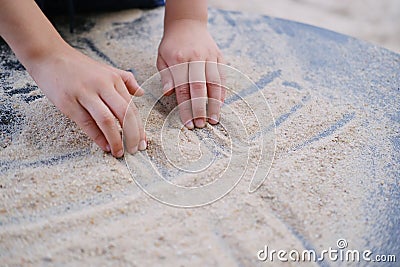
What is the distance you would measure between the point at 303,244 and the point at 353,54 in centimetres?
49

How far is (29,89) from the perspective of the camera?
2.47 ft

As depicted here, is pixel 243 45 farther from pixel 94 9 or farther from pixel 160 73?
pixel 94 9

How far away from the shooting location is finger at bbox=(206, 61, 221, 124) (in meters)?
0.70

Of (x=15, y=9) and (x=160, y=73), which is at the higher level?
(x=15, y=9)

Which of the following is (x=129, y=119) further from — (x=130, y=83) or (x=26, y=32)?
(x=26, y=32)

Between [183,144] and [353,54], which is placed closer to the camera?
[183,144]

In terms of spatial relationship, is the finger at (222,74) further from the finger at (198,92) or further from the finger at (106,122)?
the finger at (106,122)

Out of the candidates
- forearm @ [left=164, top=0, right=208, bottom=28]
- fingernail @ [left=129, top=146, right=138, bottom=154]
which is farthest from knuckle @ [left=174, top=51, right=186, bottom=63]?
fingernail @ [left=129, top=146, right=138, bottom=154]

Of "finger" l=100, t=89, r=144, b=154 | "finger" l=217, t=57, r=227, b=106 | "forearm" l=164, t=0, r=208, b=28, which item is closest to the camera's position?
"finger" l=100, t=89, r=144, b=154

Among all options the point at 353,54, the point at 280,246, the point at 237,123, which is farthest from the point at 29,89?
the point at 353,54

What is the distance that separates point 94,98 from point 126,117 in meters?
0.05

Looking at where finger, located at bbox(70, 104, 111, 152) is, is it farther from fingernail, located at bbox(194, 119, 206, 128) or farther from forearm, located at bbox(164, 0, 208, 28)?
forearm, located at bbox(164, 0, 208, 28)

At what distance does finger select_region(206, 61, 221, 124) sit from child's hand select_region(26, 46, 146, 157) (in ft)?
0.40

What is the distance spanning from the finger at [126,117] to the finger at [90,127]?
0.10ft
